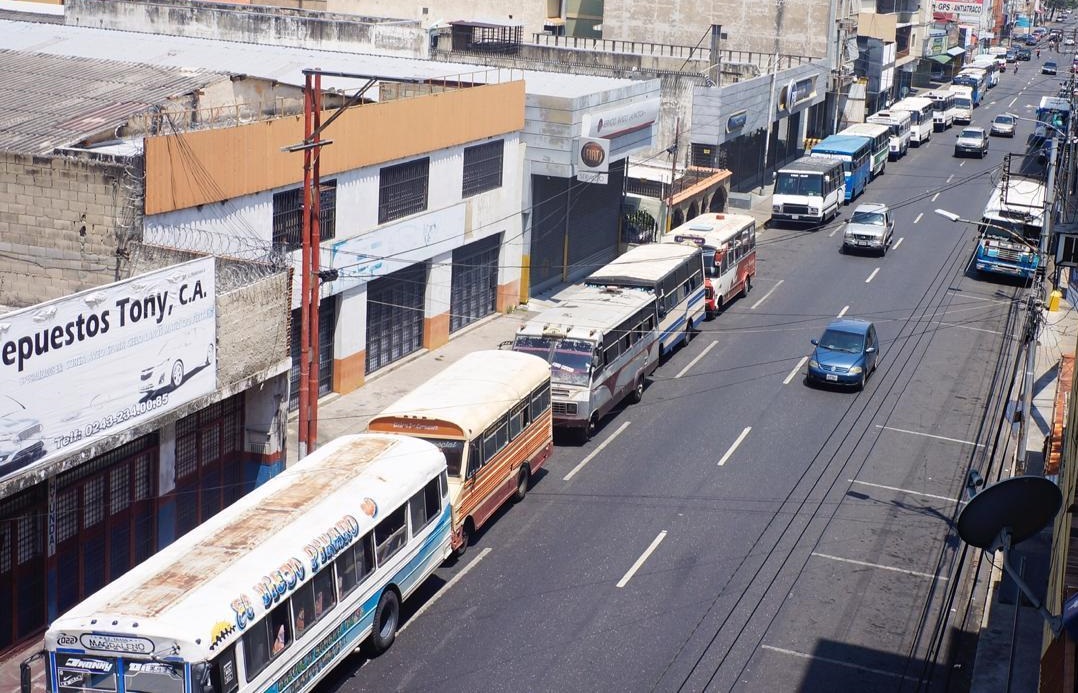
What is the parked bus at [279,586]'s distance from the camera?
1462cm

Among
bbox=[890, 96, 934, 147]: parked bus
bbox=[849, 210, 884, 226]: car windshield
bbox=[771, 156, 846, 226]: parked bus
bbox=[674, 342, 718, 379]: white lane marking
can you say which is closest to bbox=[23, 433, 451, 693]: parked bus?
bbox=[674, 342, 718, 379]: white lane marking

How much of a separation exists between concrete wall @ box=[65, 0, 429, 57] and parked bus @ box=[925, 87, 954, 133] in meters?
48.4

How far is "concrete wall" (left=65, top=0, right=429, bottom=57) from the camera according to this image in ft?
→ 163

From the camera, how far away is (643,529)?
79.2 ft

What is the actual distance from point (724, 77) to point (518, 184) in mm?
23702

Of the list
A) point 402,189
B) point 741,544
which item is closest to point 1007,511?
point 741,544

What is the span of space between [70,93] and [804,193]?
34.0 metres

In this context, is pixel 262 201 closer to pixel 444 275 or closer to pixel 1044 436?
pixel 444 275

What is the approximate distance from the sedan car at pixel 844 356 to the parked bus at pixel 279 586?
591 inches

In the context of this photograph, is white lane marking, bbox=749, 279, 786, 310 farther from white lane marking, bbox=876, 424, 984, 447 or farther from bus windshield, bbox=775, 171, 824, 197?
white lane marking, bbox=876, 424, 984, 447

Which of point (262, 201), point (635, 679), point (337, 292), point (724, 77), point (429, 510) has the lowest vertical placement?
point (635, 679)

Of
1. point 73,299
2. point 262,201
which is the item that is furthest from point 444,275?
point 73,299

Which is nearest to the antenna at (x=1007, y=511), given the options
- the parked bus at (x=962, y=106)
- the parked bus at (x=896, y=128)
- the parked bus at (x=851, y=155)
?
the parked bus at (x=851, y=155)

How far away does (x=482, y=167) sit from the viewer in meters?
37.8
